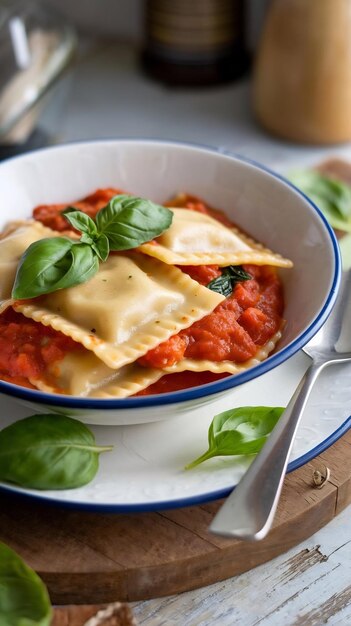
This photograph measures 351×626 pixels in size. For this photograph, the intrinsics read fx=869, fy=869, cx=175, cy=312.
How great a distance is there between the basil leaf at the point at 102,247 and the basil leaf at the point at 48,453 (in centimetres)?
66

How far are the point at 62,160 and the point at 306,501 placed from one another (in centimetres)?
191

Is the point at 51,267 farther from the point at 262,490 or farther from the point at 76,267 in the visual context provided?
the point at 262,490

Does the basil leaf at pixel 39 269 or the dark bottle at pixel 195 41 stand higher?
the basil leaf at pixel 39 269

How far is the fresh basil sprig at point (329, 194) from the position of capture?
13.7ft

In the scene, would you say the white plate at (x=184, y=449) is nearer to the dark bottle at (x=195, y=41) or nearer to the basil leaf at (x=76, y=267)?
the basil leaf at (x=76, y=267)

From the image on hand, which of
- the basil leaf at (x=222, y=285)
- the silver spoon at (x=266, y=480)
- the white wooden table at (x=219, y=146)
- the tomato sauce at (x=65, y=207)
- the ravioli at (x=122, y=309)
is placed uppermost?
the ravioli at (x=122, y=309)

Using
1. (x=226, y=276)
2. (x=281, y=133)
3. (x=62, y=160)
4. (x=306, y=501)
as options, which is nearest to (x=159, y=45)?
(x=281, y=133)

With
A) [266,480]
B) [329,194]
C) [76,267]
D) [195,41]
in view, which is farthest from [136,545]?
[195,41]

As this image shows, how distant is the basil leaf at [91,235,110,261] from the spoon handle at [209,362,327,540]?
86cm

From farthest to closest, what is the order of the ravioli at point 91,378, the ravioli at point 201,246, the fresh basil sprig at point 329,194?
the fresh basil sprig at point 329,194 < the ravioli at point 201,246 < the ravioli at point 91,378

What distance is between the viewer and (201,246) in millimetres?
3459

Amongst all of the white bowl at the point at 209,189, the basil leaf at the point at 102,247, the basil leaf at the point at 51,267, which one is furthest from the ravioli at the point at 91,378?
the white bowl at the point at 209,189

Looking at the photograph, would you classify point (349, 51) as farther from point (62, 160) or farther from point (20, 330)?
point (20, 330)

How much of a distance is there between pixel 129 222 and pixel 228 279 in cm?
45
